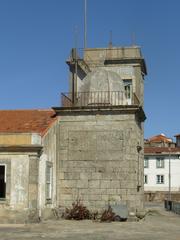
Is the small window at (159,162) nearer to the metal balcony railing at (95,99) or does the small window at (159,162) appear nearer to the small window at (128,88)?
the small window at (128,88)

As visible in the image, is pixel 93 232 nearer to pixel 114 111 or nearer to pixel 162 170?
pixel 114 111

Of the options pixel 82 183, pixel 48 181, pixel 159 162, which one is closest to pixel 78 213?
pixel 82 183

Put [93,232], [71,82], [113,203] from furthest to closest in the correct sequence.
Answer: [71,82], [113,203], [93,232]

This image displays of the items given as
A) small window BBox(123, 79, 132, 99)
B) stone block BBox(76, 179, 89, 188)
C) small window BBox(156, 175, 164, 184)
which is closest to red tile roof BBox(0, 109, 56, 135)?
stone block BBox(76, 179, 89, 188)

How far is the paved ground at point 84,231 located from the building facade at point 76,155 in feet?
5.32

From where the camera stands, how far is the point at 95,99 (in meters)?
23.3

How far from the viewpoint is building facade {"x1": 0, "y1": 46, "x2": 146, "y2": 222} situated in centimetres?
1953

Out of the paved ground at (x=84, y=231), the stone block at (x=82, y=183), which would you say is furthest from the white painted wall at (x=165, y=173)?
the paved ground at (x=84, y=231)

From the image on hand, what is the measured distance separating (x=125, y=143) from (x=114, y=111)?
155 centimetres

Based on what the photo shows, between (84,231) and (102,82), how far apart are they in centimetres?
942

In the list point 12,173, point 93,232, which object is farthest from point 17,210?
point 93,232

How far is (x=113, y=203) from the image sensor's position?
69.1 feet

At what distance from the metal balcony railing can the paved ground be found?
5.95 meters

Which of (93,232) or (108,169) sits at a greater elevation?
(108,169)
